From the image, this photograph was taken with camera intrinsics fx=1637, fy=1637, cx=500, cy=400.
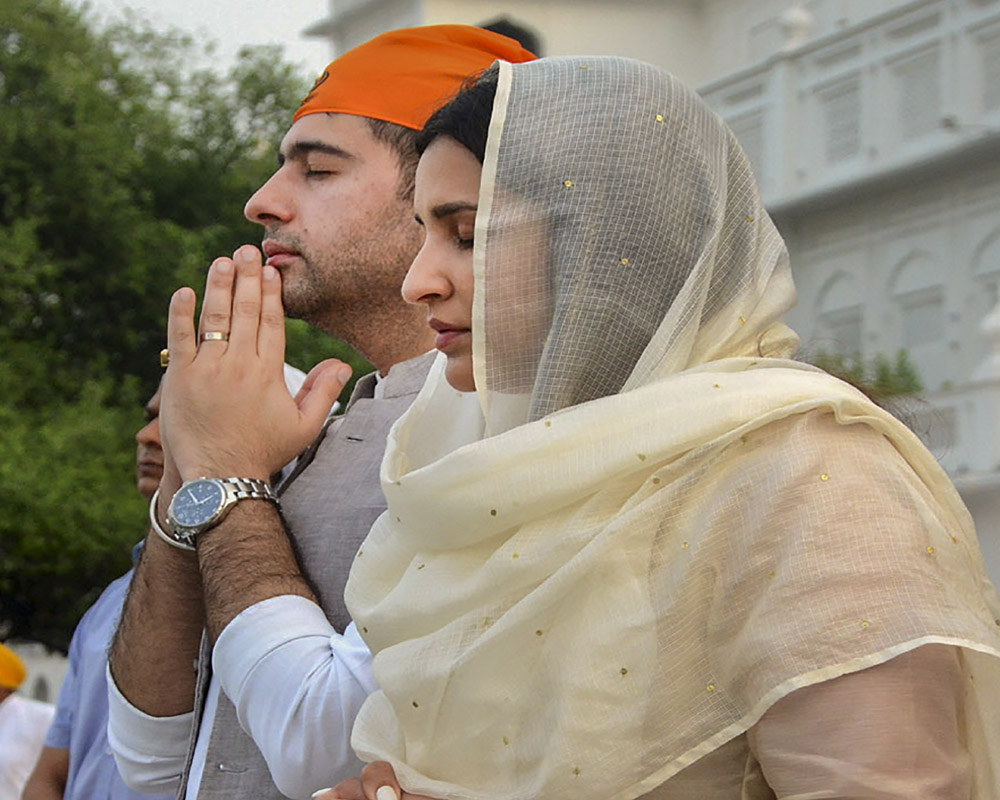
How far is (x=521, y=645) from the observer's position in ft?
5.08

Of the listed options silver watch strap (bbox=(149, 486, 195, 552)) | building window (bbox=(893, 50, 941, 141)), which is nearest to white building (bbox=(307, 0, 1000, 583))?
building window (bbox=(893, 50, 941, 141))

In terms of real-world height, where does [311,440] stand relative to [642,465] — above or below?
below

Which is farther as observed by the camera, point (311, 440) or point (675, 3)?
point (675, 3)

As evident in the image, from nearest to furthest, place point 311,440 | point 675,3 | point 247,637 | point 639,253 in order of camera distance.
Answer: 1. point 639,253
2. point 247,637
3. point 311,440
4. point 675,3

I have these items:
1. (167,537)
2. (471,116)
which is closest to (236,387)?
(167,537)

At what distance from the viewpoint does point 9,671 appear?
576 cm

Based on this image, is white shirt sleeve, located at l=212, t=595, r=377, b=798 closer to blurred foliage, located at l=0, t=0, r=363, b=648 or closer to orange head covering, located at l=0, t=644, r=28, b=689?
orange head covering, located at l=0, t=644, r=28, b=689

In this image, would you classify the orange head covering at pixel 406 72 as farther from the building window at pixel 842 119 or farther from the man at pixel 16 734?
the building window at pixel 842 119

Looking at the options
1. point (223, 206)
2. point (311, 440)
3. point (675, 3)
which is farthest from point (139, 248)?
point (311, 440)

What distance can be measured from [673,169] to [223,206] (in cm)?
1688

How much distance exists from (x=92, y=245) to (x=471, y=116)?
51.2 feet

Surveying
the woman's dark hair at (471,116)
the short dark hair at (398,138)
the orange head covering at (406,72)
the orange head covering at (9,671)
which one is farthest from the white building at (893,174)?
the woman's dark hair at (471,116)

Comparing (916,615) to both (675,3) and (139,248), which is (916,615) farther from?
(139,248)

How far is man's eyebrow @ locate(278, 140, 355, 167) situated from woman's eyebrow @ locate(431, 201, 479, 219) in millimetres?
678
